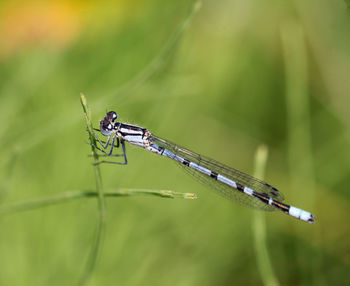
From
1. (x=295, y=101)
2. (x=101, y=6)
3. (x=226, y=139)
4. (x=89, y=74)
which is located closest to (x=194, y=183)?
(x=226, y=139)

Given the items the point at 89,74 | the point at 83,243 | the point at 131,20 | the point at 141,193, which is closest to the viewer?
the point at 141,193

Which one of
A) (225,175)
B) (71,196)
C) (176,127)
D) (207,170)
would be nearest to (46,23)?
(176,127)

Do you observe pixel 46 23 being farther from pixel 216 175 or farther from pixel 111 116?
pixel 216 175

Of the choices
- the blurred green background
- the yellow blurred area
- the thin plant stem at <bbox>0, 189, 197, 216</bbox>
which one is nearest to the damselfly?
the blurred green background

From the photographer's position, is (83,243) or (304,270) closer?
(83,243)

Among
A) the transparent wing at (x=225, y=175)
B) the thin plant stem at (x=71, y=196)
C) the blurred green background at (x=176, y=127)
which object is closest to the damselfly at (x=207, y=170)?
the transparent wing at (x=225, y=175)

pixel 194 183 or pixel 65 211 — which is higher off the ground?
pixel 194 183

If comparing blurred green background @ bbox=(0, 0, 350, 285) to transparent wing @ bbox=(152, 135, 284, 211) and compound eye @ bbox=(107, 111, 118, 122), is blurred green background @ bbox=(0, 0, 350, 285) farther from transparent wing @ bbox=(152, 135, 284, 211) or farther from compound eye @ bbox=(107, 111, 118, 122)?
transparent wing @ bbox=(152, 135, 284, 211)

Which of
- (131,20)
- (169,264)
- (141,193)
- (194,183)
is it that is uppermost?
(131,20)

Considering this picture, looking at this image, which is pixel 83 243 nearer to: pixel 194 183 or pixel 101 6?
pixel 194 183
